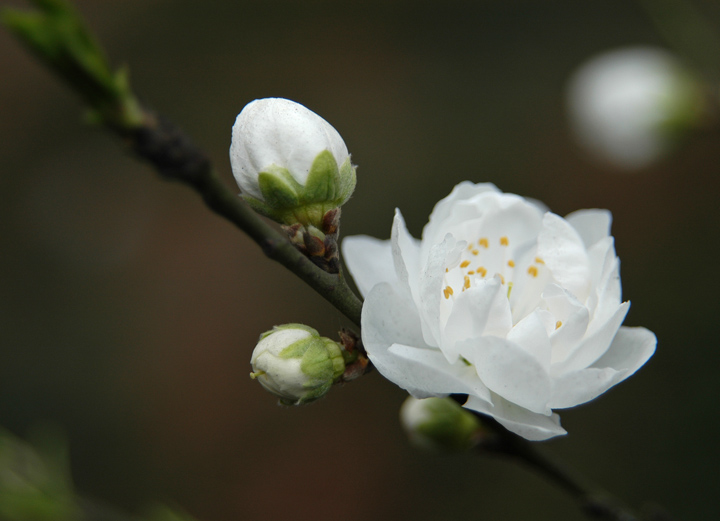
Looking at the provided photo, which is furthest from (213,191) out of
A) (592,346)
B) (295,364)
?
(592,346)

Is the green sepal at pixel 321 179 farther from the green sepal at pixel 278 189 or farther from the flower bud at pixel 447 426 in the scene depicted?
the flower bud at pixel 447 426

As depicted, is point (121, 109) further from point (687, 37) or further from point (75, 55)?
point (687, 37)

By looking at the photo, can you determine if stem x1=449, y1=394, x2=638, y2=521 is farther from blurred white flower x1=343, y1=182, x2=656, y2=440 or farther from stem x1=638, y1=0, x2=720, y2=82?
stem x1=638, y1=0, x2=720, y2=82

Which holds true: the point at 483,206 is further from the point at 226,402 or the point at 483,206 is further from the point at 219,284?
the point at 219,284

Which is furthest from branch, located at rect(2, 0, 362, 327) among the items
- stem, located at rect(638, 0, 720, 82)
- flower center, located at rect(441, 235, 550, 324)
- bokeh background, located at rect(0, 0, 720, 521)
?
bokeh background, located at rect(0, 0, 720, 521)

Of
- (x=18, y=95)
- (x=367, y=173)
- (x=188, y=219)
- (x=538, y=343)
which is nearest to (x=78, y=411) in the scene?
(x=188, y=219)

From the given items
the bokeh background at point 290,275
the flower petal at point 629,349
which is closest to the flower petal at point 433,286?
the flower petal at point 629,349
